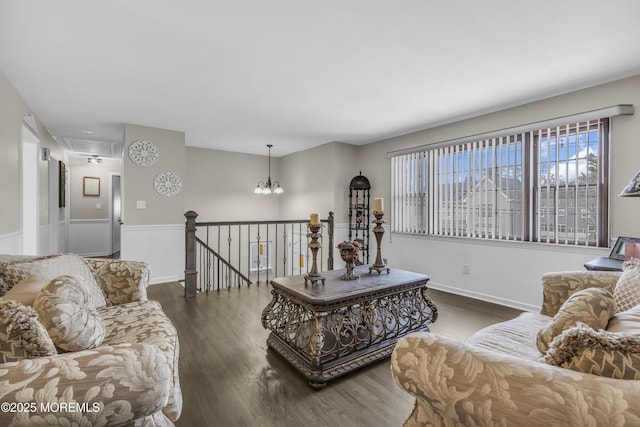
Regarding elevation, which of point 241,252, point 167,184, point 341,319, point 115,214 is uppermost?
point 167,184

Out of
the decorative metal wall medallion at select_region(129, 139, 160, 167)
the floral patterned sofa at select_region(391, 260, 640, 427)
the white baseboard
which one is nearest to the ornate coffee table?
the floral patterned sofa at select_region(391, 260, 640, 427)

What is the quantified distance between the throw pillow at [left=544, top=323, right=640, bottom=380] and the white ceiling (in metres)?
1.88

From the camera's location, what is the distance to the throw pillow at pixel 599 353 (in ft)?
2.42

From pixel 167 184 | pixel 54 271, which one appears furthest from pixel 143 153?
pixel 54 271

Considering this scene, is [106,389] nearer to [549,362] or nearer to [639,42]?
[549,362]

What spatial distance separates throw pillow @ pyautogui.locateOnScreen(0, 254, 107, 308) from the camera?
1567 millimetres

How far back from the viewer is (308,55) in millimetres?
2379

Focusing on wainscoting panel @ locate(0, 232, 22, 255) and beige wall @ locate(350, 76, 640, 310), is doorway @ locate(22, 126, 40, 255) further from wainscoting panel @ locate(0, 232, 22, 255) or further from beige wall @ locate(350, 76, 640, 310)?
beige wall @ locate(350, 76, 640, 310)

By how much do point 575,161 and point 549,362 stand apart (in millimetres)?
3084

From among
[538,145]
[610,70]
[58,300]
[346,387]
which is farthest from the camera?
[538,145]

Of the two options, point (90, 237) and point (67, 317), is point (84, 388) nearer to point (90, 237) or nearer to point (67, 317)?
point (67, 317)

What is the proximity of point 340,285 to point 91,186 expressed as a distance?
7752 mm

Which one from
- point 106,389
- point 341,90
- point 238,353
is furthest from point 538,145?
point 106,389

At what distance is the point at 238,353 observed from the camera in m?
2.27
